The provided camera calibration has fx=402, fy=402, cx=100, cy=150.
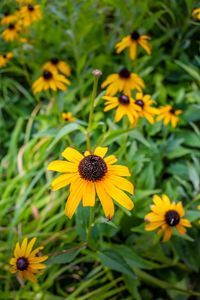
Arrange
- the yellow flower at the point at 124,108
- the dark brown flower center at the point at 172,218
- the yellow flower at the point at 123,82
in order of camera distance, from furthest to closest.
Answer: the yellow flower at the point at 123,82 < the yellow flower at the point at 124,108 < the dark brown flower center at the point at 172,218

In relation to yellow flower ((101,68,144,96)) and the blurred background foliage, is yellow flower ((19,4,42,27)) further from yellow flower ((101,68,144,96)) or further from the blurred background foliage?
yellow flower ((101,68,144,96))

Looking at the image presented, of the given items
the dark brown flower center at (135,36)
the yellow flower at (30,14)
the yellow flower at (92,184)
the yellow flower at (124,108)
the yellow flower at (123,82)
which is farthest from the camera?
the yellow flower at (30,14)

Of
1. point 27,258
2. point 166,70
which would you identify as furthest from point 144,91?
point 27,258

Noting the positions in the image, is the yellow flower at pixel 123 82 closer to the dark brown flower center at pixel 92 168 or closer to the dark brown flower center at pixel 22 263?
the dark brown flower center at pixel 92 168

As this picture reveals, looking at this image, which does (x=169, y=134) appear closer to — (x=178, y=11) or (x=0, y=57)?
(x=178, y=11)

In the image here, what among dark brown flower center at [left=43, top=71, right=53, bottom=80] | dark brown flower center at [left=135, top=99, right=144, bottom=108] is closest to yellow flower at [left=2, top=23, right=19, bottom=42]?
dark brown flower center at [left=43, top=71, right=53, bottom=80]

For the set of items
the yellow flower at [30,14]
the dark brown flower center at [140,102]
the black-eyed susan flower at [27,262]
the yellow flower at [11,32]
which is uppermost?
the yellow flower at [30,14]

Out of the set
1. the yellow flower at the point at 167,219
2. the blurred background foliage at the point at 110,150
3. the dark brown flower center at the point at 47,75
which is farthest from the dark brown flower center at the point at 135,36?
the yellow flower at the point at 167,219
